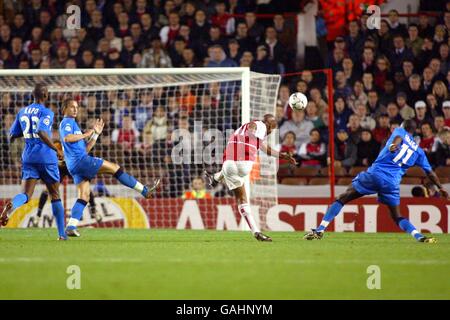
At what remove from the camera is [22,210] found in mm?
16781

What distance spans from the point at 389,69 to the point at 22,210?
777 centimetres

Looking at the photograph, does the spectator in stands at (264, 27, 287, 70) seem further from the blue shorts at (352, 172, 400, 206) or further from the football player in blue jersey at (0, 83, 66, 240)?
the football player in blue jersey at (0, 83, 66, 240)

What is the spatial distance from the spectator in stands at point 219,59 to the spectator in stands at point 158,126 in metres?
2.10

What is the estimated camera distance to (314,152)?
56.3 feet

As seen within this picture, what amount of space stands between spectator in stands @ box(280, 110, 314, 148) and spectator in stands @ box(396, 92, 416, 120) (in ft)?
5.59

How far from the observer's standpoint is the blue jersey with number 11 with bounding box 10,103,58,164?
464 inches

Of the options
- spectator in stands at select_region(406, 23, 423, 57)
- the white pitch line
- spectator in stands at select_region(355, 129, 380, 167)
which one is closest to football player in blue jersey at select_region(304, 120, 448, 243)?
the white pitch line

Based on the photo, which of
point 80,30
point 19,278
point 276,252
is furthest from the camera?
point 80,30

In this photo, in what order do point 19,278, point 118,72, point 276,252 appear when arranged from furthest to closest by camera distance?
point 118,72 → point 276,252 → point 19,278

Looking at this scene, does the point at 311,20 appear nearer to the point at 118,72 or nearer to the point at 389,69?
the point at 389,69

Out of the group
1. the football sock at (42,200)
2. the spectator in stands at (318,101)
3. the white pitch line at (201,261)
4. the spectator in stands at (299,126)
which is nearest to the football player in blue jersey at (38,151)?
the white pitch line at (201,261)

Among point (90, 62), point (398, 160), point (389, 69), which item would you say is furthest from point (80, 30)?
point (398, 160)

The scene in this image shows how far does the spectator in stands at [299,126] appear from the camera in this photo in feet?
57.8

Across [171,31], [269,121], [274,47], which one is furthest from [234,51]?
[269,121]
